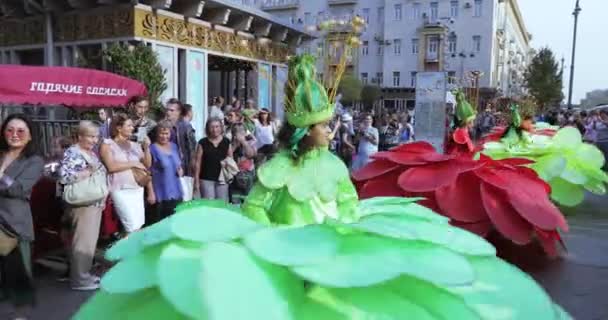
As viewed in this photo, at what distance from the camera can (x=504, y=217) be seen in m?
4.07

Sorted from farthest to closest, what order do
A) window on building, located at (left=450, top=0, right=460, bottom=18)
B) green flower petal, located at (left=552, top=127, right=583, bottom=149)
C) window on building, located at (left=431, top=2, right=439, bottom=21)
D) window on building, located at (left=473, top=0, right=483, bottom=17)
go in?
1. window on building, located at (left=431, top=2, right=439, bottom=21)
2. window on building, located at (left=450, top=0, right=460, bottom=18)
3. window on building, located at (left=473, top=0, right=483, bottom=17)
4. green flower petal, located at (left=552, top=127, right=583, bottom=149)

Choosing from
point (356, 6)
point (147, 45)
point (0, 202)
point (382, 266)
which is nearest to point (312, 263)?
point (382, 266)

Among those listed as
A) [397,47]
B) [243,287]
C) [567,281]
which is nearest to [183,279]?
[243,287]

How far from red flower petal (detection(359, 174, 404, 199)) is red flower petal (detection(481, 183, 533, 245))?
0.72 meters

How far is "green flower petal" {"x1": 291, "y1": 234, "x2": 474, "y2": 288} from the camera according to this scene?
5.57 ft

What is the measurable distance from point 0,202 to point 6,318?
2.81 feet

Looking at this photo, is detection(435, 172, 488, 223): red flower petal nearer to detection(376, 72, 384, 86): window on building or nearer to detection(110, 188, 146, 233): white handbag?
detection(110, 188, 146, 233): white handbag

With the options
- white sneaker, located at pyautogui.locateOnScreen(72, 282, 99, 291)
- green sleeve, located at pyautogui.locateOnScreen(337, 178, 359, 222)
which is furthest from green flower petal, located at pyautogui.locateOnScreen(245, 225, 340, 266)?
white sneaker, located at pyautogui.locateOnScreen(72, 282, 99, 291)

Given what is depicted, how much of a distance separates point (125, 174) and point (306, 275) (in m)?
3.80

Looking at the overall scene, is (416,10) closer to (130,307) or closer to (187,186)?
(187,186)

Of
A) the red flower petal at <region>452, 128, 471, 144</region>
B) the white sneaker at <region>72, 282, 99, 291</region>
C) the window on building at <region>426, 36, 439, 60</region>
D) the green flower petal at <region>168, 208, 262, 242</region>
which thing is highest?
the window on building at <region>426, 36, 439, 60</region>

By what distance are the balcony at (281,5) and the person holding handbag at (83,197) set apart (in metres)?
47.8

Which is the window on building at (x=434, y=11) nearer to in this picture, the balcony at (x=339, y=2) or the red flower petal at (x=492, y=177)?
the balcony at (x=339, y=2)

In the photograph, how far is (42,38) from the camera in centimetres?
1372
